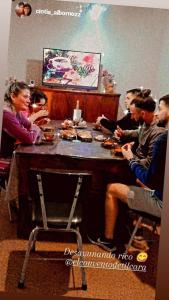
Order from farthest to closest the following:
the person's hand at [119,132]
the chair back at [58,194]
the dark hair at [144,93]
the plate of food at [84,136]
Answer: the plate of food at [84,136], the person's hand at [119,132], the dark hair at [144,93], the chair back at [58,194]

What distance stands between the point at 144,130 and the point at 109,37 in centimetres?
63

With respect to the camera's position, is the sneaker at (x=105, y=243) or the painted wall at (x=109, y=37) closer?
the painted wall at (x=109, y=37)

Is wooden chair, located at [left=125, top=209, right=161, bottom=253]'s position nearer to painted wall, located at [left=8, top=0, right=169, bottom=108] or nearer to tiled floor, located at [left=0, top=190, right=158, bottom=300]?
tiled floor, located at [left=0, top=190, right=158, bottom=300]

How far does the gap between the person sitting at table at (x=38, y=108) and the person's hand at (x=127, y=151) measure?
0.55 m

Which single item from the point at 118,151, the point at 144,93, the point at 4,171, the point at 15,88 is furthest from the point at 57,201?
the point at 144,93

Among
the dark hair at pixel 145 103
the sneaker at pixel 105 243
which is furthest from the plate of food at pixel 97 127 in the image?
the sneaker at pixel 105 243

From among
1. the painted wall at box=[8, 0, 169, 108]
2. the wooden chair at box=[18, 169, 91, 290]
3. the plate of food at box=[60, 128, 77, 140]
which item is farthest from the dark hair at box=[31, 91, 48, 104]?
the wooden chair at box=[18, 169, 91, 290]

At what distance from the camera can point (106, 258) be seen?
8.19ft

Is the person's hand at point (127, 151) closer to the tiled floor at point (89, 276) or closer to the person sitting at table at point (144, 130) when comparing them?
the person sitting at table at point (144, 130)

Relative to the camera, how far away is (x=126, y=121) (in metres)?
2.49

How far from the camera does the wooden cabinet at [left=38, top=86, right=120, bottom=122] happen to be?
7.93 ft

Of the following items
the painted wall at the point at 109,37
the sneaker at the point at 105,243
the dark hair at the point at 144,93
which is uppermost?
Result: the painted wall at the point at 109,37

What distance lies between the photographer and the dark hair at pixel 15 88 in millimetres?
2371

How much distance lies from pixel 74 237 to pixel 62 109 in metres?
0.87
